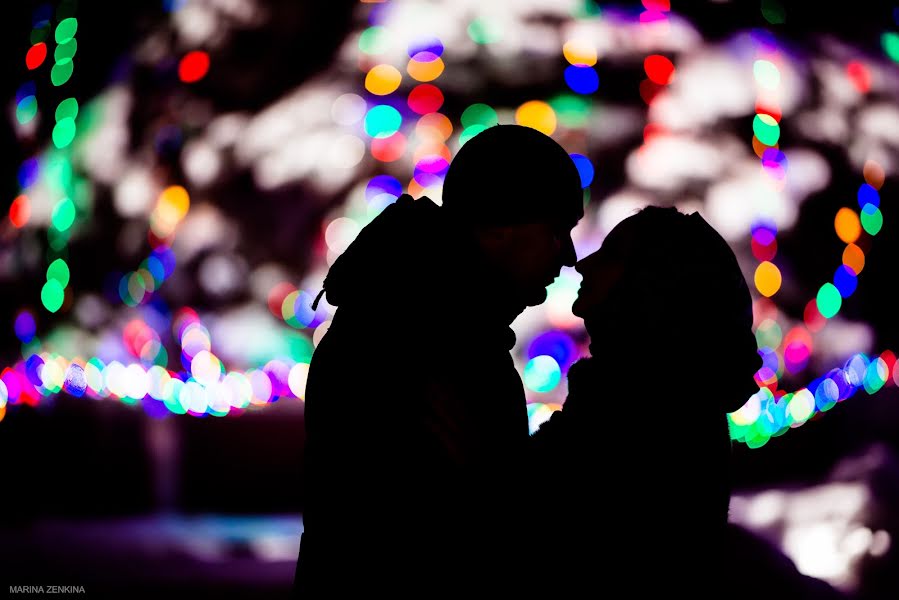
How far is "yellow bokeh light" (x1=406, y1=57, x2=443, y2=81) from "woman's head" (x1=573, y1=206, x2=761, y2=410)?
304 cm

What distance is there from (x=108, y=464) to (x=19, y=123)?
1.95 metres

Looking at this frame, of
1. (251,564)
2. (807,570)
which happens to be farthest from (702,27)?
(251,564)

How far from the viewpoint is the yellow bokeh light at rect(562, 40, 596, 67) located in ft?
13.4

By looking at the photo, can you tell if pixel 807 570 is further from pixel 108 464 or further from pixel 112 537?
pixel 108 464

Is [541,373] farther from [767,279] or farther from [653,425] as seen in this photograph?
[653,425]

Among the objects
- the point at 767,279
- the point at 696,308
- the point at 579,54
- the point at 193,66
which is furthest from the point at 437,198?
the point at 696,308

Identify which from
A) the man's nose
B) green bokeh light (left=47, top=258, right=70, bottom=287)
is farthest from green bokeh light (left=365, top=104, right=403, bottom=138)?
the man's nose

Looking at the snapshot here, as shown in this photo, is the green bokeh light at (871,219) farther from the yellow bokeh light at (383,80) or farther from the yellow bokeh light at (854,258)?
the yellow bokeh light at (383,80)

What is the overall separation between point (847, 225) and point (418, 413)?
3.86m

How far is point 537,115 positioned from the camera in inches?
159

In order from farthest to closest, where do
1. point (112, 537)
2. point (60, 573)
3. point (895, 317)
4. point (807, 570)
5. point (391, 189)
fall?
point (895, 317)
point (391, 189)
point (112, 537)
point (60, 573)
point (807, 570)

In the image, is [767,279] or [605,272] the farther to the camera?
[767,279]

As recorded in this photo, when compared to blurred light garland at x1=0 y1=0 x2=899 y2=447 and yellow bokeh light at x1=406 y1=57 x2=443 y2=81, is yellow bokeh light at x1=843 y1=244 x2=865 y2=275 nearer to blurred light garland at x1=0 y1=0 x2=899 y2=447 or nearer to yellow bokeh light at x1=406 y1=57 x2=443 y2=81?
blurred light garland at x1=0 y1=0 x2=899 y2=447

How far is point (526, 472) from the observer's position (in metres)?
1.05
